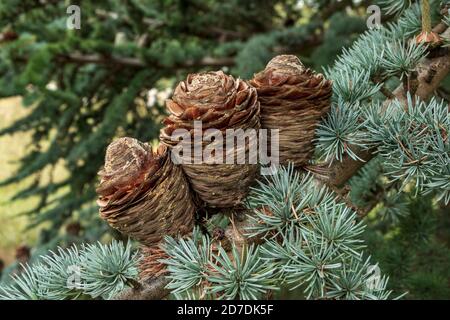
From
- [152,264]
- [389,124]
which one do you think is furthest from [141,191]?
[389,124]

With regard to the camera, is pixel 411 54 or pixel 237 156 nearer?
pixel 237 156

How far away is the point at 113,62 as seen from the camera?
1766 mm

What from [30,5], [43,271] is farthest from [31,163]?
[43,271]

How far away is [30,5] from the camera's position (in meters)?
1.46

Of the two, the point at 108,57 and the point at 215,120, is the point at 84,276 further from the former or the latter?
the point at 108,57

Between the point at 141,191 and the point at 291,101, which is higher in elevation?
the point at 291,101

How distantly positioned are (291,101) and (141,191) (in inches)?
7.5

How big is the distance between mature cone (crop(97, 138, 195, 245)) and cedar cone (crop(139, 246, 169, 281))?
2 cm

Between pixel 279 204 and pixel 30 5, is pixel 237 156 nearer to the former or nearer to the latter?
pixel 279 204

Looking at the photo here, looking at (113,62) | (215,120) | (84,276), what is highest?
(113,62)

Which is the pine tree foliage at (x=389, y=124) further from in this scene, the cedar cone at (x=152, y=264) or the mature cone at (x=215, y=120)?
the cedar cone at (x=152, y=264)

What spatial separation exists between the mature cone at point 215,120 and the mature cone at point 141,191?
24 mm

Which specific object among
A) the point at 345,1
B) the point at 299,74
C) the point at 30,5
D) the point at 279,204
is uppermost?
the point at 345,1
